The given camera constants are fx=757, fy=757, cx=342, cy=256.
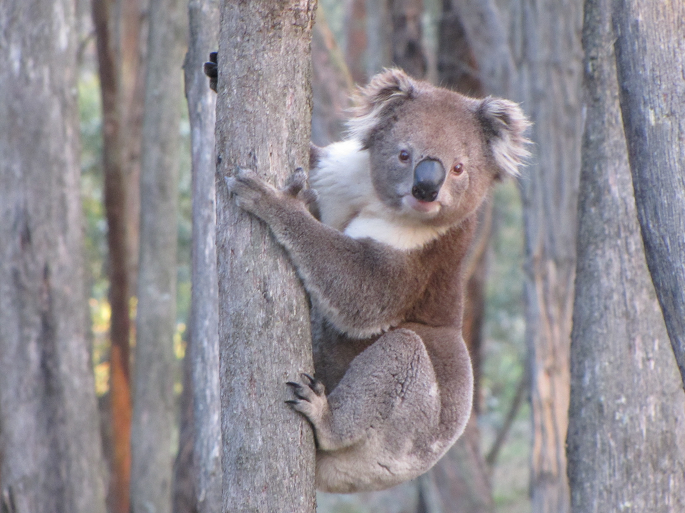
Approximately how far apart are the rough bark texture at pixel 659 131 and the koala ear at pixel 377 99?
0.94 m

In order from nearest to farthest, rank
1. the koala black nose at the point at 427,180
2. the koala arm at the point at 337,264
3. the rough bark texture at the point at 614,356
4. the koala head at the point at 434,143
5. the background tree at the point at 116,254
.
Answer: the koala arm at the point at 337,264 < the koala black nose at the point at 427,180 < the koala head at the point at 434,143 < the rough bark texture at the point at 614,356 < the background tree at the point at 116,254

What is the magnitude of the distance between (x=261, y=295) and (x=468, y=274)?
3616mm

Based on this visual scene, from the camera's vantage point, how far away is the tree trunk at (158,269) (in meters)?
5.39

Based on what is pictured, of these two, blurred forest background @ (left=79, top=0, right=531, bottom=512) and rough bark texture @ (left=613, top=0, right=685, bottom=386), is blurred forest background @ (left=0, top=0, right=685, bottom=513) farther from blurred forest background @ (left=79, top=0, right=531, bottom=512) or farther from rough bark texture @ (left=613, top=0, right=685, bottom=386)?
blurred forest background @ (left=79, top=0, right=531, bottom=512)

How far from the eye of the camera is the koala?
283 cm

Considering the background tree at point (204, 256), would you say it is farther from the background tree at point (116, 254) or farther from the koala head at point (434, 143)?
the background tree at point (116, 254)

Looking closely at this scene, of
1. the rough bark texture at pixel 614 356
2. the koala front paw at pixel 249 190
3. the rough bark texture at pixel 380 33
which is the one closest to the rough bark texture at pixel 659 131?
the rough bark texture at pixel 614 356

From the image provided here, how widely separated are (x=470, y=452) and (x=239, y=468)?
521cm

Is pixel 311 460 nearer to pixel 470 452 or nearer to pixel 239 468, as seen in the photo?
pixel 239 468

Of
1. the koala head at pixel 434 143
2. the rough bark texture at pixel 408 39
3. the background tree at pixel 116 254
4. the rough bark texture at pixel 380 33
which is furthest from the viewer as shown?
the rough bark texture at pixel 380 33

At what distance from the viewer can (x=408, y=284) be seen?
3.03 m

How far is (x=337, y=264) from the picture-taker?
9.29 ft

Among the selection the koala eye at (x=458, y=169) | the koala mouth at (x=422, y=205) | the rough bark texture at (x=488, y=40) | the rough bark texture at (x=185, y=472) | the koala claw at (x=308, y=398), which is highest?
the rough bark texture at (x=488, y=40)

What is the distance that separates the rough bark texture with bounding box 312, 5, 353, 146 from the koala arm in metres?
3.71
